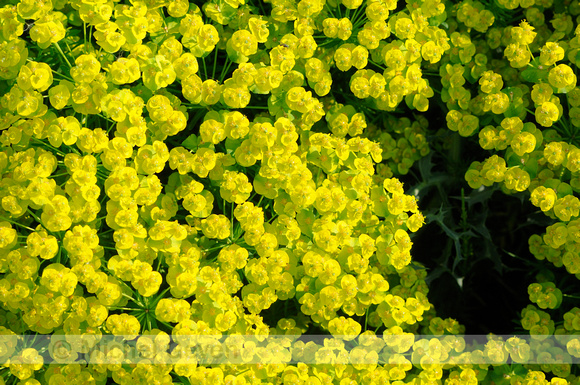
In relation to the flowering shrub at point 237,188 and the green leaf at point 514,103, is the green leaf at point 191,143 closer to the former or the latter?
the flowering shrub at point 237,188

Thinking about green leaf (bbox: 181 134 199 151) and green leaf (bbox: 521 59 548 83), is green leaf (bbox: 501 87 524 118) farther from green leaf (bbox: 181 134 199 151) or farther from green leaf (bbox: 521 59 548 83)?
green leaf (bbox: 181 134 199 151)

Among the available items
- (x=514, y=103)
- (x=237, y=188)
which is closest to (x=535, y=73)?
(x=514, y=103)

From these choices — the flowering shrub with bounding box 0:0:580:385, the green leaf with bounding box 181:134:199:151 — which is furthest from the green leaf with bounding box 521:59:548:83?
the green leaf with bounding box 181:134:199:151

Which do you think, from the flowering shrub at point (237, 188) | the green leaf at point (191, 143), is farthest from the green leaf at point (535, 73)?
the green leaf at point (191, 143)

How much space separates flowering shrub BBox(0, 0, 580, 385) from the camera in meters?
1.66

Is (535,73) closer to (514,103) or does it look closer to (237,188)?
(514,103)

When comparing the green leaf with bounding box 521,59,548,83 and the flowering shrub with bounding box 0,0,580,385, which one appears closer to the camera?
the flowering shrub with bounding box 0,0,580,385

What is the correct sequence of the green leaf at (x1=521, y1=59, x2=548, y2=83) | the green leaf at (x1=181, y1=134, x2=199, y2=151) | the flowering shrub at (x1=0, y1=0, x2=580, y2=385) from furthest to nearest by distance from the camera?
the green leaf at (x1=521, y1=59, x2=548, y2=83)
the green leaf at (x1=181, y1=134, x2=199, y2=151)
the flowering shrub at (x1=0, y1=0, x2=580, y2=385)

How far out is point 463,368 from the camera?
191cm

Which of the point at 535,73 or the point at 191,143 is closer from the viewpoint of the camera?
the point at 191,143

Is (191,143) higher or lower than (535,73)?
lower

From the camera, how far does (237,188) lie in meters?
1.78

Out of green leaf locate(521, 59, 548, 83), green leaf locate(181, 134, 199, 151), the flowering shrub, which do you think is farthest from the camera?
green leaf locate(521, 59, 548, 83)

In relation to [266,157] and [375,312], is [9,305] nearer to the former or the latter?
[266,157]
